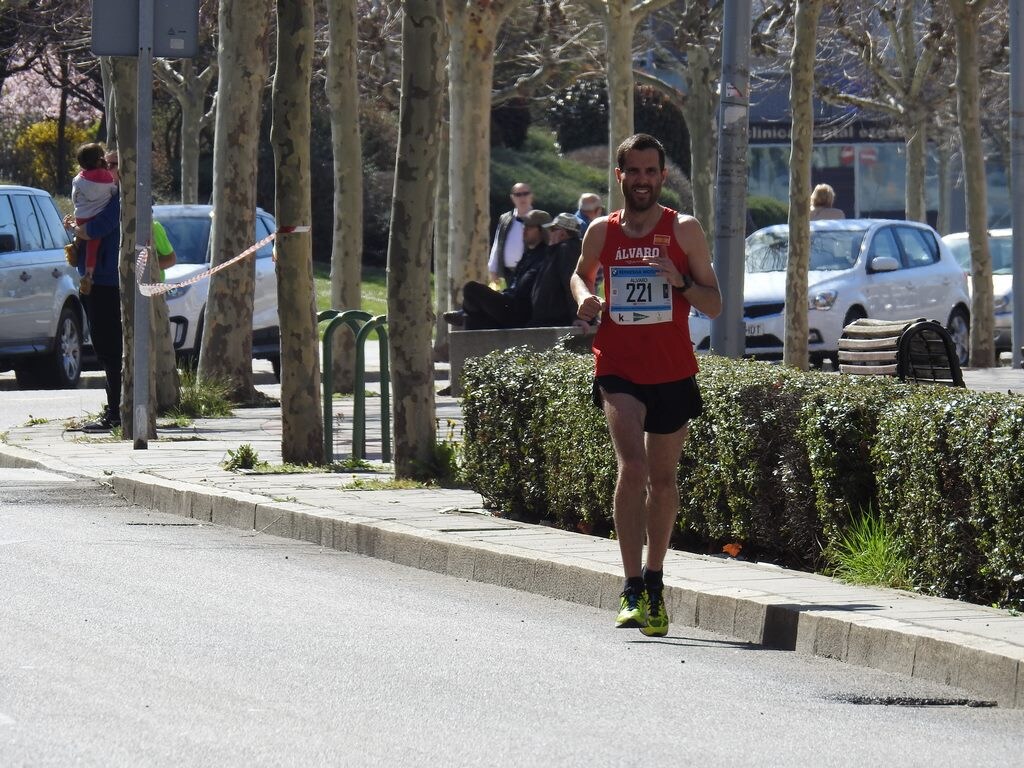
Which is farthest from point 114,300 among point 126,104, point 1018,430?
point 1018,430

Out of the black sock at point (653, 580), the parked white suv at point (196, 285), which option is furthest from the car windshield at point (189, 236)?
the black sock at point (653, 580)

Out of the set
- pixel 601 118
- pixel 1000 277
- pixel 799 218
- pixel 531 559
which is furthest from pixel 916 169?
pixel 531 559

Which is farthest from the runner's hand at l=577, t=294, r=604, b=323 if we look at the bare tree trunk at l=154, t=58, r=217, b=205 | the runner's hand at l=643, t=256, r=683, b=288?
the bare tree trunk at l=154, t=58, r=217, b=205

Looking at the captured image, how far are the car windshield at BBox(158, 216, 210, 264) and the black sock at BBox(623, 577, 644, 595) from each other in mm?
14118

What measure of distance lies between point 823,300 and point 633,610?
14220 millimetres

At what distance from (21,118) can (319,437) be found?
133 ft

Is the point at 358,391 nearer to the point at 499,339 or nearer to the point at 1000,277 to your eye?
the point at 499,339

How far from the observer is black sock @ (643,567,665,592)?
7.75 metres

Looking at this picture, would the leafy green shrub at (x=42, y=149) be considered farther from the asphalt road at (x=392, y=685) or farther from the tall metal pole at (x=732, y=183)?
the asphalt road at (x=392, y=685)

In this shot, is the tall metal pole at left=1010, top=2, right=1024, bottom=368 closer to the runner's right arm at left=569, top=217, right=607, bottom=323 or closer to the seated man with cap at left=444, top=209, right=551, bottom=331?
the seated man with cap at left=444, top=209, right=551, bottom=331

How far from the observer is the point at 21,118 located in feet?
168

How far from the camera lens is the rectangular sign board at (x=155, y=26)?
13609mm

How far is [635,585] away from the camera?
772cm

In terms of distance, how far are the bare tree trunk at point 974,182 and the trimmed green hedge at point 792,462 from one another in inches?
560
